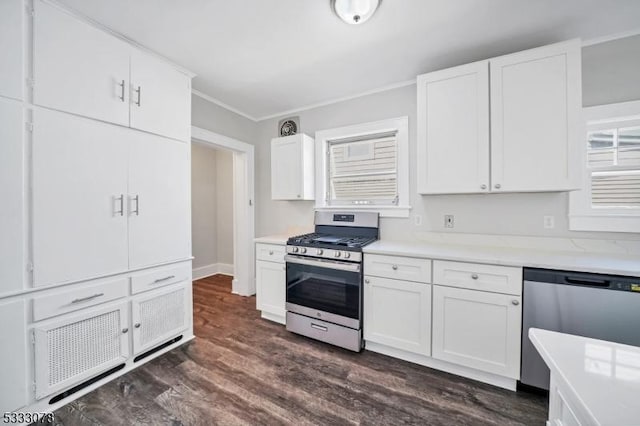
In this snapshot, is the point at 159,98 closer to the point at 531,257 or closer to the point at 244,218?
the point at 244,218

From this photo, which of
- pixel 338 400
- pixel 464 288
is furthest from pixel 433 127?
pixel 338 400

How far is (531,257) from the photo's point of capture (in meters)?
1.84

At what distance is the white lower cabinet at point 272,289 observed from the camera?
2738 mm

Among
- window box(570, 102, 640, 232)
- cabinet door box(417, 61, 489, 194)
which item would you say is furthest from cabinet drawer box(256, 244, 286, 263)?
window box(570, 102, 640, 232)

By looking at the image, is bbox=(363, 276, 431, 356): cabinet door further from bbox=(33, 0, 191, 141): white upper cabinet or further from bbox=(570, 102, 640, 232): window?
bbox=(33, 0, 191, 141): white upper cabinet

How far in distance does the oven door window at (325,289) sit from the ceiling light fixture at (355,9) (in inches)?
76.7

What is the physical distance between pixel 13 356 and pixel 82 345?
314 millimetres

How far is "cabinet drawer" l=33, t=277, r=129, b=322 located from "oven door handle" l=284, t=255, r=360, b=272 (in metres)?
1.37

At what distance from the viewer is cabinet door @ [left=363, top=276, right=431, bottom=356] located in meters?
2.02

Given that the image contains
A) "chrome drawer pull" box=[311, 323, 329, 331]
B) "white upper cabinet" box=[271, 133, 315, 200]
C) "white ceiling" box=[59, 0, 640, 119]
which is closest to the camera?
"white ceiling" box=[59, 0, 640, 119]

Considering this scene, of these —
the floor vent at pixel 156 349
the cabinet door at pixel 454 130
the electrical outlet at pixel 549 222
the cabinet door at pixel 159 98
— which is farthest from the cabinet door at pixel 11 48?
the electrical outlet at pixel 549 222

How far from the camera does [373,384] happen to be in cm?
187

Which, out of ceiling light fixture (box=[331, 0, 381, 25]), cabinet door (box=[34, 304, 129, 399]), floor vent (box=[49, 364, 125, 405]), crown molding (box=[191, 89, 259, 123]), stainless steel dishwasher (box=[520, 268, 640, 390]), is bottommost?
floor vent (box=[49, 364, 125, 405])

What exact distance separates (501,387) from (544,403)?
0.76 feet
